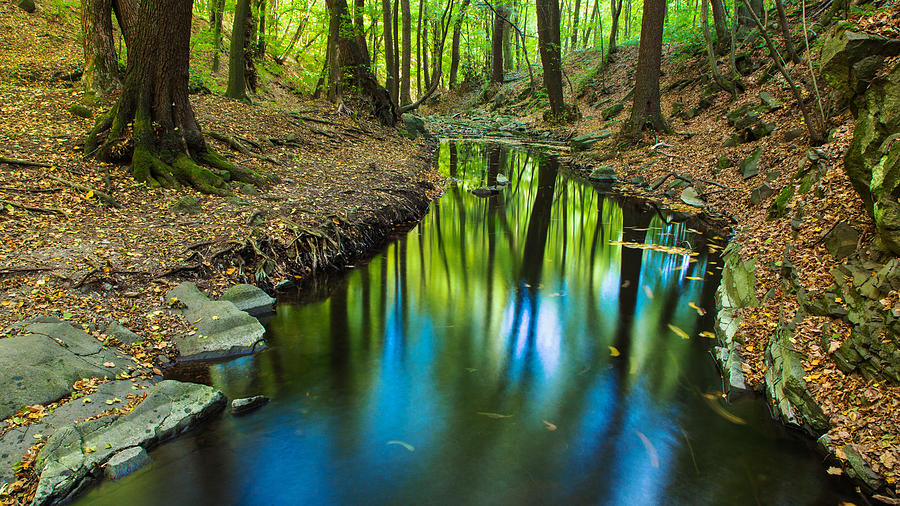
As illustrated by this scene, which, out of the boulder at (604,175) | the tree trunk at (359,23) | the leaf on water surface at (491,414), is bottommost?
the leaf on water surface at (491,414)

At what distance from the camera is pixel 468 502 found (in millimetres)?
4039

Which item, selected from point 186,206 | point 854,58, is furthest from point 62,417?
point 854,58

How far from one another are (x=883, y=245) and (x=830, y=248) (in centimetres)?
85

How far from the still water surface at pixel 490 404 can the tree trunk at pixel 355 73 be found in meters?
11.6

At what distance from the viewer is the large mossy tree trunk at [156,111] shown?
8375mm

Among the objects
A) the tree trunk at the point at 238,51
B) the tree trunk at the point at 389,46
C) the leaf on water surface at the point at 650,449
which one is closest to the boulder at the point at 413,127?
the tree trunk at the point at 389,46

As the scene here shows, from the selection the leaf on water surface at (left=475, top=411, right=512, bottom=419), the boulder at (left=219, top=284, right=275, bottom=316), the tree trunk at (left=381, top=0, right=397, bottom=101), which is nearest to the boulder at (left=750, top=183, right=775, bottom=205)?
the leaf on water surface at (left=475, top=411, right=512, bottom=419)

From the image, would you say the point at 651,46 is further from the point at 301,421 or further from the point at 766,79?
the point at 301,421

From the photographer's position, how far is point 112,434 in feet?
13.5

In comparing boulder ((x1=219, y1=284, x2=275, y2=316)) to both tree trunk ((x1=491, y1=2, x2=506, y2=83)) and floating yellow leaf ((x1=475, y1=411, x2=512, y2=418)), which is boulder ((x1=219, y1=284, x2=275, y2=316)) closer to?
floating yellow leaf ((x1=475, y1=411, x2=512, y2=418))

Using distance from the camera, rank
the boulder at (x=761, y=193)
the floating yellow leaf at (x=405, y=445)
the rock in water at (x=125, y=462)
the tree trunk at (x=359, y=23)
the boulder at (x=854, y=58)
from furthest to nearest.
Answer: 1. the tree trunk at (x=359, y=23)
2. the boulder at (x=761, y=193)
3. the boulder at (x=854, y=58)
4. the floating yellow leaf at (x=405, y=445)
5. the rock in water at (x=125, y=462)

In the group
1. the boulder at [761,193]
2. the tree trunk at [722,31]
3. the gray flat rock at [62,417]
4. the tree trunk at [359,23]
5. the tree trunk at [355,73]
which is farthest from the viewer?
the tree trunk at [722,31]

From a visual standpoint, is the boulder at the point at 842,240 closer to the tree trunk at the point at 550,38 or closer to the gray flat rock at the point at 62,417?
Result: the gray flat rock at the point at 62,417

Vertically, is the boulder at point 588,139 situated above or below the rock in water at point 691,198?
above
